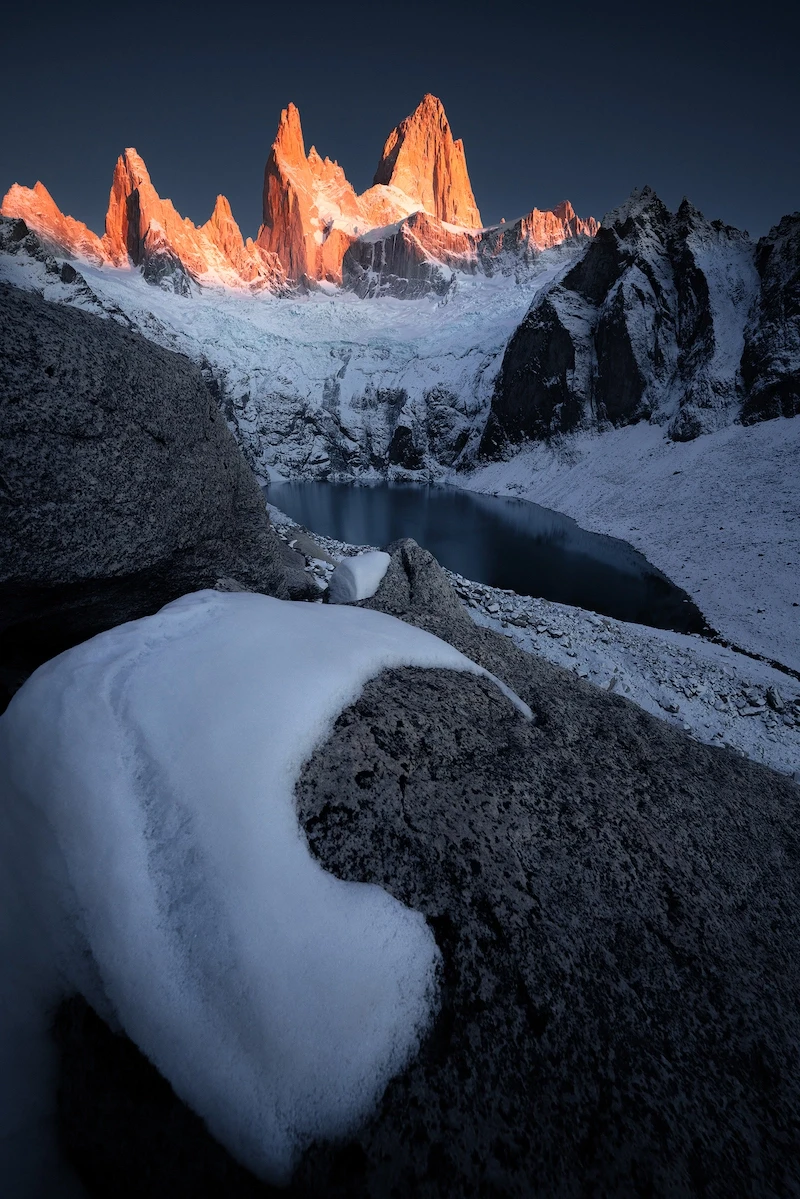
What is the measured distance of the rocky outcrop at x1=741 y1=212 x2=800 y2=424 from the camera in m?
42.9

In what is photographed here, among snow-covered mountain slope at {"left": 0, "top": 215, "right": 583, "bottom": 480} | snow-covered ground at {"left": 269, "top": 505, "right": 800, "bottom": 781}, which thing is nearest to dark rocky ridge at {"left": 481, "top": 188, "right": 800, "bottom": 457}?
snow-covered mountain slope at {"left": 0, "top": 215, "right": 583, "bottom": 480}

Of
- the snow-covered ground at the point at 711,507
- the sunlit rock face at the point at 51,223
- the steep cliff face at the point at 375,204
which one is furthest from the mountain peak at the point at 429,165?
the snow-covered ground at the point at 711,507

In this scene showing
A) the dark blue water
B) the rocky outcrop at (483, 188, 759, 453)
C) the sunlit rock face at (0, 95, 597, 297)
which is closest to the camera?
the dark blue water

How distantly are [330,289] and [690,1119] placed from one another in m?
198

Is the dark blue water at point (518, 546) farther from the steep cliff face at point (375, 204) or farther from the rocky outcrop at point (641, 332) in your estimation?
the steep cliff face at point (375, 204)

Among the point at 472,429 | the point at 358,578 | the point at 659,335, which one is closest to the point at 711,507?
the point at 659,335

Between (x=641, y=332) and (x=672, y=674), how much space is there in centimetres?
6358

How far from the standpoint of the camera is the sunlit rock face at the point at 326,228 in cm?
14838

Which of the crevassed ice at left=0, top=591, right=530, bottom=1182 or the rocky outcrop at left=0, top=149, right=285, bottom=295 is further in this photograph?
the rocky outcrop at left=0, top=149, right=285, bottom=295

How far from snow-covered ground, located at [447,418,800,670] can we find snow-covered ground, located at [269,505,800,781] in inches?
197

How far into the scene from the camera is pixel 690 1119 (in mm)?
1730

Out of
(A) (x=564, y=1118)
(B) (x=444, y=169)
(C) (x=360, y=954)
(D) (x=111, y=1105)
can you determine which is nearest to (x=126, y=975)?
(D) (x=111, y=1105)

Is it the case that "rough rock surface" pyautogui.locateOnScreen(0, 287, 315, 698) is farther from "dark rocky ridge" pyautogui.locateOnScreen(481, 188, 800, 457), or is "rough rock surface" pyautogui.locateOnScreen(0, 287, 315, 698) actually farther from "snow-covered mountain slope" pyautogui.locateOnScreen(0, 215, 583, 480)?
"snow-covered mountain slope" pyautogui.locateOnScreen(0, 215, 583, 480)

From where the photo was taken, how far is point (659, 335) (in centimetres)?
5844
